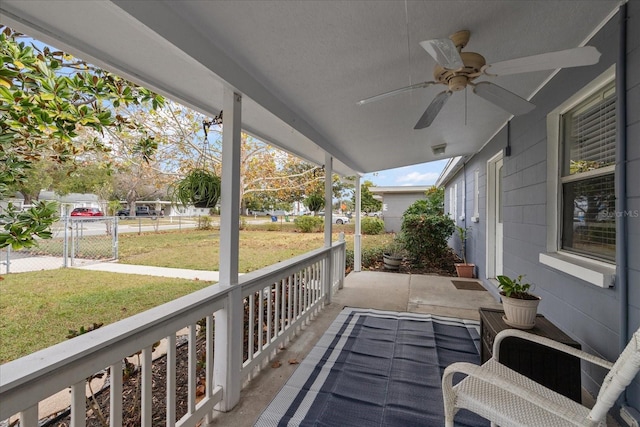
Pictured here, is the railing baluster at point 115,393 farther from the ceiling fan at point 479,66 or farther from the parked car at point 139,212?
the parked car at point 139,212

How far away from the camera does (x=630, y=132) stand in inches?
61.7

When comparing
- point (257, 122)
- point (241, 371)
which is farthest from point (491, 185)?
point (241, 371)

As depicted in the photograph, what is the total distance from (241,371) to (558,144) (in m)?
3.31

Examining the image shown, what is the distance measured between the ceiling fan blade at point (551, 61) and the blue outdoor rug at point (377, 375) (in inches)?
84.4

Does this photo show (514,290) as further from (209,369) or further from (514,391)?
(209,369)

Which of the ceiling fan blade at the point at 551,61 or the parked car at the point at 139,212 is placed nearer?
the ceiling fan blade at the point at 551,61

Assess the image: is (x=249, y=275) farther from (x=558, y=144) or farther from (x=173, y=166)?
(x=173, y=166)

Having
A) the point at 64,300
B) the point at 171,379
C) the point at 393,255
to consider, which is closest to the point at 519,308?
the point at 171,379

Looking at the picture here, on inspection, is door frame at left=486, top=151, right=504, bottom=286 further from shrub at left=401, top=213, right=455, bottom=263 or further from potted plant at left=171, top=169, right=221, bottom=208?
potted plant at left=171, top=169, right=221, bottom=208

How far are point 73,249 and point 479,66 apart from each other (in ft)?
20.4

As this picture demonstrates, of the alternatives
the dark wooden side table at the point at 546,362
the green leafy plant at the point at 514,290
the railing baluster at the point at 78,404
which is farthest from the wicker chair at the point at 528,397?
the railing baluster at the point at 78,404

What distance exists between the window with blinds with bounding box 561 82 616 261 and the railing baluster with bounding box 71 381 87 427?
2947 mm

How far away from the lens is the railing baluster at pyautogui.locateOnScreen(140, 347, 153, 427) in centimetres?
138

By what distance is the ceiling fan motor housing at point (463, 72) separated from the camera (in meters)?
1.61
